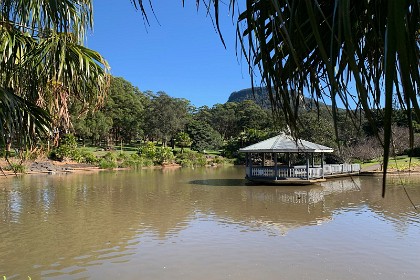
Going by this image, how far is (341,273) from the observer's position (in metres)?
6.07

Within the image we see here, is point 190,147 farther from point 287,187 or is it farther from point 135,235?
point 135,235

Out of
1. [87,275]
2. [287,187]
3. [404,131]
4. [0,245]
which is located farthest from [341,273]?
[404,131]

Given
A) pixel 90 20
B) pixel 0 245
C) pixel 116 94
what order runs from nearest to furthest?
1. pixel 90 20
2. pixel 0 245
3. pixel 116 94

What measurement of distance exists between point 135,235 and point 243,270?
3301 millimetres

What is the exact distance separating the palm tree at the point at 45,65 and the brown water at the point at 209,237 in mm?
3622

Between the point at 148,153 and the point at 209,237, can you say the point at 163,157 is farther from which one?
the point at 209,237

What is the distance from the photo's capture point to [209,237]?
8445 mm

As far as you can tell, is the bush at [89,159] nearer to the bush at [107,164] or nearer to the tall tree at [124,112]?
the bush at [107,164]

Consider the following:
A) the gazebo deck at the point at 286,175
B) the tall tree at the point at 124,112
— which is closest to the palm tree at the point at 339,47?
the gazebo deck at the point at 286,175

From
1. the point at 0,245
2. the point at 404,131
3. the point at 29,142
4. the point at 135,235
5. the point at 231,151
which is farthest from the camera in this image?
the point at 231,151

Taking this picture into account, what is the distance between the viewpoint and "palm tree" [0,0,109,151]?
282 centimetres

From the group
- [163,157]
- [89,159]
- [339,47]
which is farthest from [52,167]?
[339,47]

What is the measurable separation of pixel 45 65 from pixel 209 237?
6232mm

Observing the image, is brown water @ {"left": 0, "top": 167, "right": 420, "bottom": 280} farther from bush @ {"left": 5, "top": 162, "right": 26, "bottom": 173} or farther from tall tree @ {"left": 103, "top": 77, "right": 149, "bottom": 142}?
tall tree @ {"left": 103, "top": 77, "right": 149, "bottom": 142}
